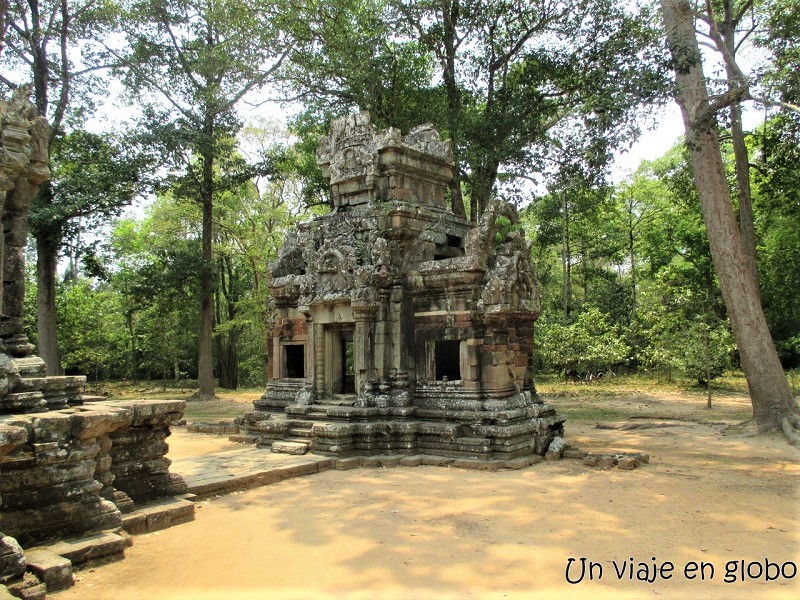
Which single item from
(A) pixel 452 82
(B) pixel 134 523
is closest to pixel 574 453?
(B) pixel 134 523

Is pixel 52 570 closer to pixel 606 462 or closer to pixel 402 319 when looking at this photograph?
pixel 402 319

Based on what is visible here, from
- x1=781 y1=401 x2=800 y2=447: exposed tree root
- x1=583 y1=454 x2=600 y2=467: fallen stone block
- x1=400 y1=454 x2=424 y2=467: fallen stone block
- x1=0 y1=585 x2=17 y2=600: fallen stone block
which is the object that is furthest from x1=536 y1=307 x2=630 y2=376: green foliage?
x1=0 y1=585 x2=17 y2=600: fallen stone block

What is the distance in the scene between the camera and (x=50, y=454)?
5102 millimetres

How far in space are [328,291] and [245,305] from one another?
15.5 m

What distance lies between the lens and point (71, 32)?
19734 mm

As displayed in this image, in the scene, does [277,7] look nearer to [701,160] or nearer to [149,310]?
[701,160]

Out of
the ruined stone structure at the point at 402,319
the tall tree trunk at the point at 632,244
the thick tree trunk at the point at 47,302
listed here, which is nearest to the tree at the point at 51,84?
the thick tree trunk at the point at 47,302

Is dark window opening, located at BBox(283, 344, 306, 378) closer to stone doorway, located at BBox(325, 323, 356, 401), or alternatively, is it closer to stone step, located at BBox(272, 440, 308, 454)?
stone doorway, located at BBox(325, 323, 356, 401)

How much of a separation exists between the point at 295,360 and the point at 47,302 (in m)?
10.0

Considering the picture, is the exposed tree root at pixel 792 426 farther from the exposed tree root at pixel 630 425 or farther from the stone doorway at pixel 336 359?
the stone doorway at pixel 336 359

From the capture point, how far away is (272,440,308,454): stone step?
9.80 m

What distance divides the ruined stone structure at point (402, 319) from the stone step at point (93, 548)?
15.0 feet

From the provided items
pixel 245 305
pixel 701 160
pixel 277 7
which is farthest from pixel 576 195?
pixel 245 305

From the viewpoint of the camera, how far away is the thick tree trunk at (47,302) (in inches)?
703
